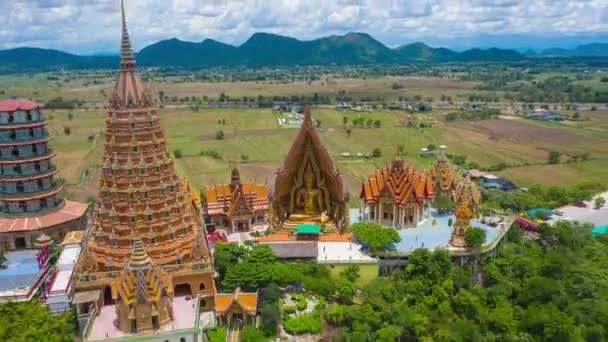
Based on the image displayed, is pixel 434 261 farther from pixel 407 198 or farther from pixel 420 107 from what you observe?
pixel 420 107

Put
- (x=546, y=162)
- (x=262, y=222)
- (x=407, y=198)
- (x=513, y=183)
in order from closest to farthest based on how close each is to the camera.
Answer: (x=407, y=198)
(x=262, y=222)
(x=513, y=183)
(x=546, y=162)

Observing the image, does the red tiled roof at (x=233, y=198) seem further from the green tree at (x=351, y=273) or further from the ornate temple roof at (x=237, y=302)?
the ornate temple roof at (x=237, y=302)

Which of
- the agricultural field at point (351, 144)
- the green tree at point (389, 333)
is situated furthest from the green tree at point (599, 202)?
the green tree at point (389, 333)

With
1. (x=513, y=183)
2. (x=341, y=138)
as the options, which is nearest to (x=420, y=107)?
(x=341, y=138)

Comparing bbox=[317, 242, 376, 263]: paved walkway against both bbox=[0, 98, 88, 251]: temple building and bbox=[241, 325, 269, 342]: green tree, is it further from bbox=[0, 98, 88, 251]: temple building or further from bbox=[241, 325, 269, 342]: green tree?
bbox=[0, 98, 88, 251]: temple building

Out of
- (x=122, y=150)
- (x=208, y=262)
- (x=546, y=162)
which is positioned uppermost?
(x=122, y=150)

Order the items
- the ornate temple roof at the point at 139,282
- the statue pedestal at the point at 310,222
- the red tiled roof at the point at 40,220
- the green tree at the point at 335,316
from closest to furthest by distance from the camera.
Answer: the ornate temple roof at the point at 139,282, the green tree at the point at 335,316, the red tiled roof at the point at 40,220, the statue pedestal at the point at 310,222

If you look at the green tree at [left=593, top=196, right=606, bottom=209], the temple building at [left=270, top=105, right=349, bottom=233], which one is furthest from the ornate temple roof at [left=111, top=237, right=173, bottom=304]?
the green tree at [left=593, top=196, right=606, bottom=209]

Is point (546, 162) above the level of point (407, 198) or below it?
below
